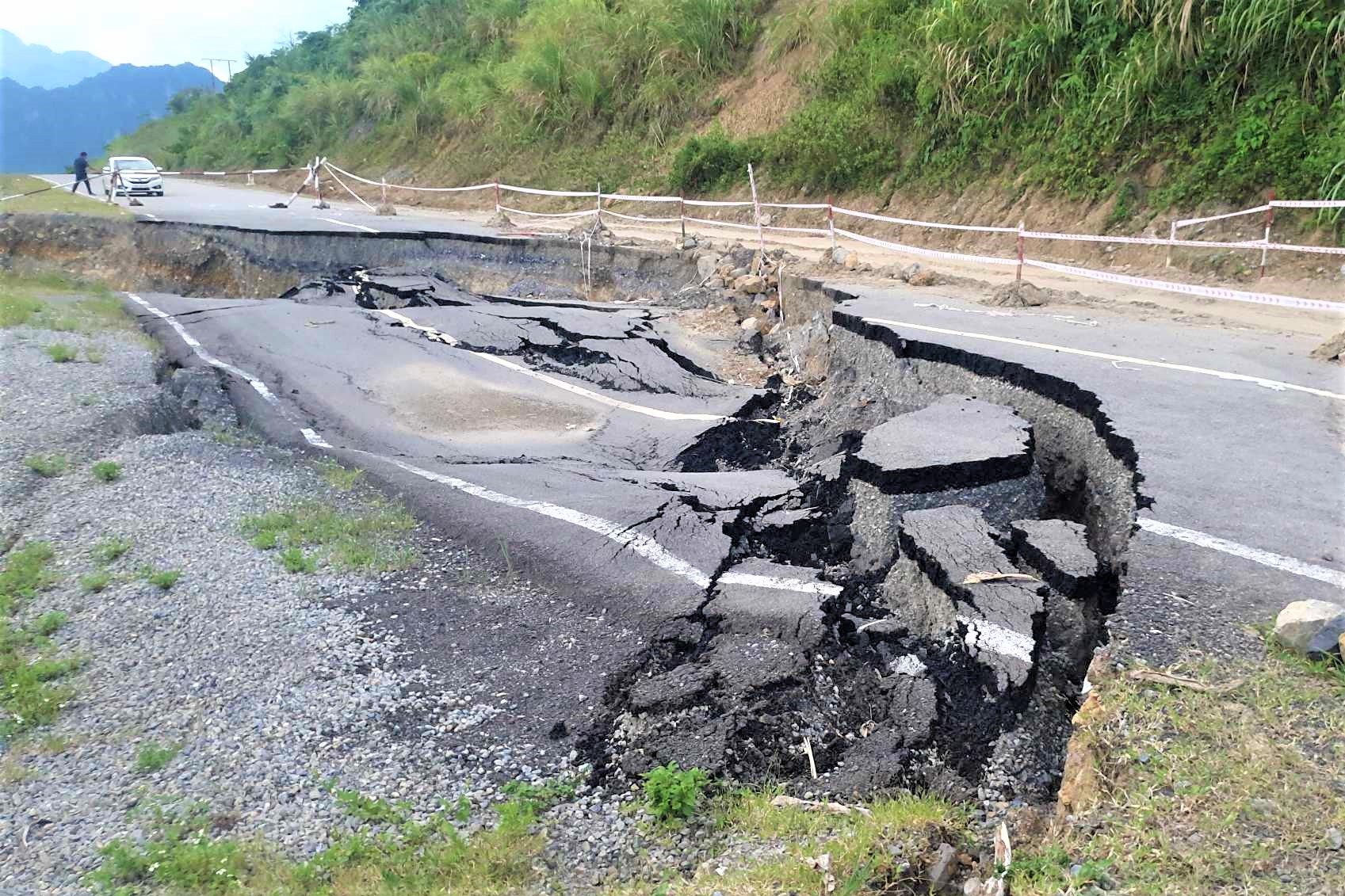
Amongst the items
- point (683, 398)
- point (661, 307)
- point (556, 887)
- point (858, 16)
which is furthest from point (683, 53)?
point (556, 887)

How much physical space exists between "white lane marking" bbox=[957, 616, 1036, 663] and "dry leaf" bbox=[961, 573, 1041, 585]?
20cm

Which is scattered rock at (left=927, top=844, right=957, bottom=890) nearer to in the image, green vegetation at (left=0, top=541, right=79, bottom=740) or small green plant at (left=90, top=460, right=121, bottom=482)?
green vegetation at (left=0, top=541, right=79, bottom=740)

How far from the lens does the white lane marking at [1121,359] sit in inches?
269

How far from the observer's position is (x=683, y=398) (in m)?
9.97

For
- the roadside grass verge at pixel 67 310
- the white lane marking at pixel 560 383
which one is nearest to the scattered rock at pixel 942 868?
the white lane marking at pixel 560 383

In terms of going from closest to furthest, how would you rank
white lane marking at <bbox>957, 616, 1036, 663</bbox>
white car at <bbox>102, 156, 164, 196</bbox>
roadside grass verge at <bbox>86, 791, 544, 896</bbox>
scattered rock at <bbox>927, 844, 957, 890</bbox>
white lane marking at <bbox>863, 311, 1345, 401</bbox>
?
scattered rock at <bbox>927, 844, 957, 890</bbox> → roadside grass verge at <bbox>86, 791, 544, 896</bbox> → white lane marking at <bbox>957, 616, 1036, 663</bbox> → white lane marking at <bbox>863, 311, 1345, 401</bbox> → white car at <bbox>102, 156, 164, 196</bbox>

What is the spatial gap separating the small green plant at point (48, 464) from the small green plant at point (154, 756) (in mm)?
4473

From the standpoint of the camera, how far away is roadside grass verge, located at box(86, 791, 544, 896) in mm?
3232

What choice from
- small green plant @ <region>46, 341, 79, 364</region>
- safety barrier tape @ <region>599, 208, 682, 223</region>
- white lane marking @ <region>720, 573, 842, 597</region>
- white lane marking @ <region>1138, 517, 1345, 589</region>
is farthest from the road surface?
safety barrier tape @ <region>599, 208, 682, 223</region>

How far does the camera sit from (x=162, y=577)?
5539 mm

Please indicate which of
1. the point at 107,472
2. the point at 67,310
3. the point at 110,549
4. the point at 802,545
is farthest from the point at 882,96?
the point at 110,549

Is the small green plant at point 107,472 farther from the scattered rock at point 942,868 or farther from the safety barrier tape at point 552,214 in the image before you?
the safety barrier tape at point 552,214

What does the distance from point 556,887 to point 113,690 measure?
2.70 meters

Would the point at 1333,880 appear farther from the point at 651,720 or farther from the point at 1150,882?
the point at 651,720
